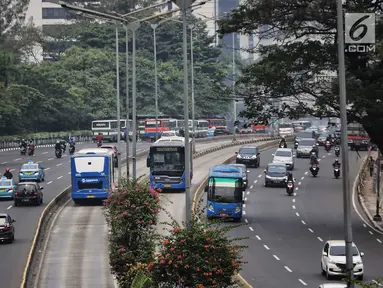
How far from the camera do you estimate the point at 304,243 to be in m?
51.8

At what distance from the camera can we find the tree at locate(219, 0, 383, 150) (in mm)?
50156

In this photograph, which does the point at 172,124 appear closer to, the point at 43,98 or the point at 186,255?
the point at 43,98

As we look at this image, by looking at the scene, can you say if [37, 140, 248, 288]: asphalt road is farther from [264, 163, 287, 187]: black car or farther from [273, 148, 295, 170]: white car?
[273, 148, 295, 170]: white car

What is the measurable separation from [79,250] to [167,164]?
18561 mm

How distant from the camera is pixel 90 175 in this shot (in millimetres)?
62750

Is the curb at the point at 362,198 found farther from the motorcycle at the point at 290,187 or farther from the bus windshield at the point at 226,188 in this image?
the bus windshield at the point at 226,188

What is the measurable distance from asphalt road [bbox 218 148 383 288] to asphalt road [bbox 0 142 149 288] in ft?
30.9

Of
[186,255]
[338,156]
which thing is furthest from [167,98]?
[186,255]

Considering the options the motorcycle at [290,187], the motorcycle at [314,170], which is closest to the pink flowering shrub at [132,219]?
the motorcycle at [290,187]

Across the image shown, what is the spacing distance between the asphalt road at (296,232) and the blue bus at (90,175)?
864 centimetres

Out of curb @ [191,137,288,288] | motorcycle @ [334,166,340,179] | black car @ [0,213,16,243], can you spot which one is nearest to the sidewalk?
motorcycle @ [334,166,340,179]

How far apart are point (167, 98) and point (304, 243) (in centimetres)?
9614

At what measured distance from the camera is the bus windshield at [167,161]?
6731 centimetres

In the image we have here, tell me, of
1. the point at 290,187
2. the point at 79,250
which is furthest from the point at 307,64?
the point at 290,187
